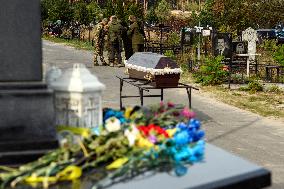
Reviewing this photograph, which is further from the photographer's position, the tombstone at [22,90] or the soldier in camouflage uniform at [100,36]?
the soldier in camouflage uniform at [100,36]

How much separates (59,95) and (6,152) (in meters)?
0.50

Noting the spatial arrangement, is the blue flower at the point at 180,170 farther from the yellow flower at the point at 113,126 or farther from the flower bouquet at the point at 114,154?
the yellow flower at the point at 113,126

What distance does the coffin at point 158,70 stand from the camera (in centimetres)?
866

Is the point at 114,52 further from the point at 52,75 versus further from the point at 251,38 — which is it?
the point at 52,75

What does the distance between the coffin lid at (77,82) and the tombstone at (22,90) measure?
4.8 inches

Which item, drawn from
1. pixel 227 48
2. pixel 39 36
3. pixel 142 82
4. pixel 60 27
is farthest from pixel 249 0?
pixel 39 36

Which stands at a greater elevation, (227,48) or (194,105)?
(227,48)

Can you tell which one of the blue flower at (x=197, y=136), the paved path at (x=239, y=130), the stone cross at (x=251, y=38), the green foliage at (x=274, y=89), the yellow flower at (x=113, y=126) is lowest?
the paved path at (x=239, y=130)

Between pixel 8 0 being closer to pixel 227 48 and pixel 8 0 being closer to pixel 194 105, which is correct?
pixel 194 105

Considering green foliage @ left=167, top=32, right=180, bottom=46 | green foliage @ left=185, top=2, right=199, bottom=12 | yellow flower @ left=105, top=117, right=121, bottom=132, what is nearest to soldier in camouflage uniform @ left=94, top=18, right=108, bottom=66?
green foliage @ left=167, top=32, right=180, bottom=46

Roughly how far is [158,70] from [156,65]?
101 mm

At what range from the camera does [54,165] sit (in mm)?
2660

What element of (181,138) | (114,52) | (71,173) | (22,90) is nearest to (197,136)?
(181,138)

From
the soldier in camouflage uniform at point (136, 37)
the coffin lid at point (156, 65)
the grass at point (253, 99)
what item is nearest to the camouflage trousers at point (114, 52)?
the soldier in camouflage uniform at point (136, 37)
